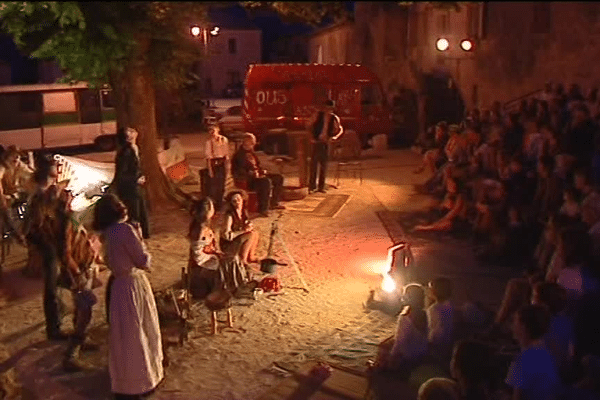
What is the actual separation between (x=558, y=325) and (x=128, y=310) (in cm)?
311

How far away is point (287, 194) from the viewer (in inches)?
561

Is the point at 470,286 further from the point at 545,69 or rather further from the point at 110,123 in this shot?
the point at 110,123

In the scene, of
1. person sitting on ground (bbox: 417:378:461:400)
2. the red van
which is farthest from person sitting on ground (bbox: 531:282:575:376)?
the red van

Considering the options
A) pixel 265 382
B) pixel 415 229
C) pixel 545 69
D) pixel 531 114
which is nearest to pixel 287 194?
pixel 415 229

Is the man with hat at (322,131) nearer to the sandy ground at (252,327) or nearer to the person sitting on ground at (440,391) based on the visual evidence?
the sandy ground at (252,327)

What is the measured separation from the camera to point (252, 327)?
7938mm

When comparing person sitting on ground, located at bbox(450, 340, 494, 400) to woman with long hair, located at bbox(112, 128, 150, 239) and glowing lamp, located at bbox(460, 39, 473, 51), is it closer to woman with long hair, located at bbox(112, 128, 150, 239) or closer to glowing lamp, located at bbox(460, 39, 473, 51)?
woman with long hair, located at bbox(112, 128, 150, 239)

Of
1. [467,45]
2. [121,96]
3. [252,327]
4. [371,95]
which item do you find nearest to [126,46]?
[121,96]

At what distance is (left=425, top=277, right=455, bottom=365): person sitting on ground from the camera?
628cm

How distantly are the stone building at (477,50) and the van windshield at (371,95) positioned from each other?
6.41ft

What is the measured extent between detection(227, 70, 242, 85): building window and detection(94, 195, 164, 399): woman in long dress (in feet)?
165

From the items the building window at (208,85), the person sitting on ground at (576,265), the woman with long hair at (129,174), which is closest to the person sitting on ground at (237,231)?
the woman with long hair at (129,174)

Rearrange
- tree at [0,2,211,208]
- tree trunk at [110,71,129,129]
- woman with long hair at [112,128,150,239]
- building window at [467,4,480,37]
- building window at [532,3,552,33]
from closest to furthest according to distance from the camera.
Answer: tree at [0,2,211,208] → woman with long hair at [112,128,150,239] → tree trunk at [110,71,129,129] → building window at [532,3,552,33] → building window at [467,4,480,37]

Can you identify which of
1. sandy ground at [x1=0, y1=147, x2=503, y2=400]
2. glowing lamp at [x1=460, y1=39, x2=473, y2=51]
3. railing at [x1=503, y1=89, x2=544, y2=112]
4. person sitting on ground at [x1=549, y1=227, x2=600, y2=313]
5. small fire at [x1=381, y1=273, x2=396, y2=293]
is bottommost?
sandy ground at [x1=0, y1=147, x2=503, y2=400]
